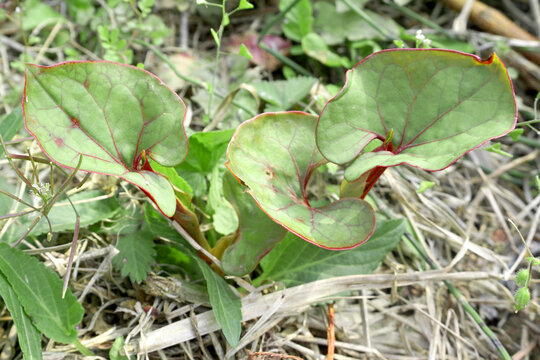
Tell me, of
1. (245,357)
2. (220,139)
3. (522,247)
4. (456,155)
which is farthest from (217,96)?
(522,247)

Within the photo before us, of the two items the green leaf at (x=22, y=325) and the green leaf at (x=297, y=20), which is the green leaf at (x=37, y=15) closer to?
the green leaf at (x=297, y=20)

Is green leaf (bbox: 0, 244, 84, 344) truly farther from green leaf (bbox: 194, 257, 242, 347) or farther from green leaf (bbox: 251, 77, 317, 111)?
green leaf (bbox: 251, 77, 317, 111)

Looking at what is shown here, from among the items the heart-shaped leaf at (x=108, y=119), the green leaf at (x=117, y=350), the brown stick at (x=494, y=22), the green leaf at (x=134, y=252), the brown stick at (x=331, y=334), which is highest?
the heart-shaped leaf at (x=108, y=119)

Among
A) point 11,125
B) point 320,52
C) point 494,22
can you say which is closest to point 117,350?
point 11,125

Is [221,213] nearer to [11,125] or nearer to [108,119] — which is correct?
[108,119]

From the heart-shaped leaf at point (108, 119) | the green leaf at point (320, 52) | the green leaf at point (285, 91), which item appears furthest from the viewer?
the green leaf at point (320, 52)

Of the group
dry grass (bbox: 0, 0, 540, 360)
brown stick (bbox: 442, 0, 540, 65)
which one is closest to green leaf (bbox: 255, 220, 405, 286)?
dry grass (bbox: 0, 0, 540, 360)

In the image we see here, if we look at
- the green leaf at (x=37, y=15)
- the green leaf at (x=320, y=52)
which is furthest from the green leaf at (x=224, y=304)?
the green leaf at (x=37, y=15)
